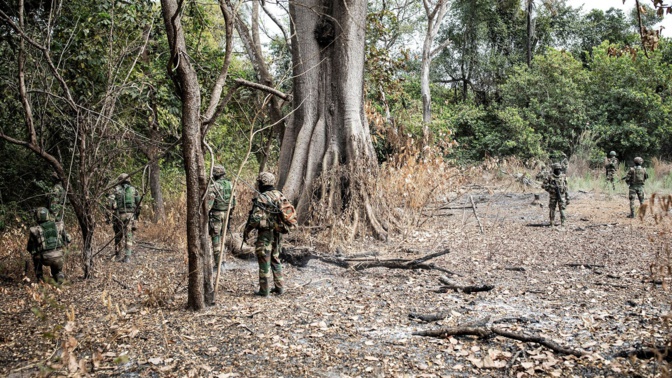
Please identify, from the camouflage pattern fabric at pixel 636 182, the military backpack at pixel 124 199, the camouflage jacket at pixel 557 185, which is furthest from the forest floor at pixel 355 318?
the camouflage pattern fabric at pixel 636 182

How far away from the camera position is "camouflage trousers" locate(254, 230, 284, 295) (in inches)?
233

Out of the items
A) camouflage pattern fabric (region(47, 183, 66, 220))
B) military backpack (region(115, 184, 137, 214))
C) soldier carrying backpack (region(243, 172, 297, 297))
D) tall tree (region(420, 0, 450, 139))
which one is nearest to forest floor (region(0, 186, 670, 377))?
soldier carrying backpack (region(243, 172, 297, 297))

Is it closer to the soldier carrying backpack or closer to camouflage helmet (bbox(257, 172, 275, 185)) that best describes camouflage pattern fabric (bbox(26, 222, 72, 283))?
the soldier carrying backpack

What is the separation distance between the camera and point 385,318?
5.17m

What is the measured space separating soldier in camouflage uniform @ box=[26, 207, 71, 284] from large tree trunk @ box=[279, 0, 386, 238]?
3945 millimetres

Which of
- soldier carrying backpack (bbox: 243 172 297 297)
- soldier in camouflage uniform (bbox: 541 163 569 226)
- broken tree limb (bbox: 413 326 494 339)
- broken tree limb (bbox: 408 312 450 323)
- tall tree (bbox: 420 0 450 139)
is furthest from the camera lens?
tall tree (bbox: 420 0 450 139)

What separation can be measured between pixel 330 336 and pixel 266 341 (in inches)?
23.5

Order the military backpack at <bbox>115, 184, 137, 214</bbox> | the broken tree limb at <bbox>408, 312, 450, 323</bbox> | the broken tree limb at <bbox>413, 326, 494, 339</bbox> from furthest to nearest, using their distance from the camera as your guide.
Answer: the military backpack at <bbox>115, 184, 137, 214</bbox>
the broken tree limb at <bbox>408, 312, 450, 323</bbox>
the broken tree limb at <bbox>413, 326, 494, 339</bbox>

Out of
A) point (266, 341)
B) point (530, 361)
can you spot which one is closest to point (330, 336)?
point (266, 341)

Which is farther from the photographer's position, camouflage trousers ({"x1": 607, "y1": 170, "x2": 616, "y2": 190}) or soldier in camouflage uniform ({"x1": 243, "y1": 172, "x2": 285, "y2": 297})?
camouflage trousers ({"x1": 607, "y1": 170, "x2": 616, "y2": 190})

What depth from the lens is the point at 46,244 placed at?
6727mm

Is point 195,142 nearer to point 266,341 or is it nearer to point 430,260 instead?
point 266,341

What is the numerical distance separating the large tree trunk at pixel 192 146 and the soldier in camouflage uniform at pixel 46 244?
2878mm

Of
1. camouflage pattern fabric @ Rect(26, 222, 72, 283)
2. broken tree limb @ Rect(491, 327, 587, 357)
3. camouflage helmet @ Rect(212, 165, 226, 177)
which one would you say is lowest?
broken tree limb @ Rect(491, 327, 587, 357)
